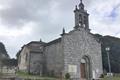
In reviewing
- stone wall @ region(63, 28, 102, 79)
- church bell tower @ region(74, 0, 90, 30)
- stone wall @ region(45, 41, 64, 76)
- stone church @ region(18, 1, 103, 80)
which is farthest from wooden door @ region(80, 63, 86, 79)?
church bell tower @ region(74, 0, 90, 30)

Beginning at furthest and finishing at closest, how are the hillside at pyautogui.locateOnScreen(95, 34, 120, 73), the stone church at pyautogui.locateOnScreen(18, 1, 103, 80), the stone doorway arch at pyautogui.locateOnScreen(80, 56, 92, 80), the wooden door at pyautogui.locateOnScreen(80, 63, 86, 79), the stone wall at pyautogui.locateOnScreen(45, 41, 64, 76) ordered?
the hillside at pyautogui.locateOnScreen(95, 34, 120, 73) → the stone doorway arch at pyautogui.locateOnScreen(80, 56, 92, 80) → the wooden door at pyautogui.locateOnScreen(80, 63, 86, 79) → the stone wall at pyautogui.locateOnScreen(45, 41, 64, 76) → the stone church at pyautogui.locateOnScreen(18, 1, 103, 80)

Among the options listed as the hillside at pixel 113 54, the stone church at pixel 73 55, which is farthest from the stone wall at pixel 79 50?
the hillside at pixel 113 54

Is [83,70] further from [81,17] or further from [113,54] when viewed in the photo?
[113,54]

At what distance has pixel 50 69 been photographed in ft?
132

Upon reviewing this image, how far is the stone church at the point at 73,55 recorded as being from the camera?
36.6 m

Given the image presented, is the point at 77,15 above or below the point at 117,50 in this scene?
above

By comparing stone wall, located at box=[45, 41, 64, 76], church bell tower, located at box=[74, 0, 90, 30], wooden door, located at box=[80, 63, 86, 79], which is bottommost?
wooden door, located at box=[80, 63, 86, 79]

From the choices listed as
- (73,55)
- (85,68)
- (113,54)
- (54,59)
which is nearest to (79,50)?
(73,55)

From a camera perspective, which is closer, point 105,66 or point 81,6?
point 81,6

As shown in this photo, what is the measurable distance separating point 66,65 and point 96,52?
28.4ft

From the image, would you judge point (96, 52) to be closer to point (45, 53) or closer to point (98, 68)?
point (98, 68)

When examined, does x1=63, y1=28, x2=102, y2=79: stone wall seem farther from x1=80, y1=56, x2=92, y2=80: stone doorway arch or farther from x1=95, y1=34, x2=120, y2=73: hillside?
x1=95, y1=34, x2=120, y2=73: hillside

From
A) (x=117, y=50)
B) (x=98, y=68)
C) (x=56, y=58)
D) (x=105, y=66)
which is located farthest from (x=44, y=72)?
(x=117, y=50)

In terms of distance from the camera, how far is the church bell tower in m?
39.8
